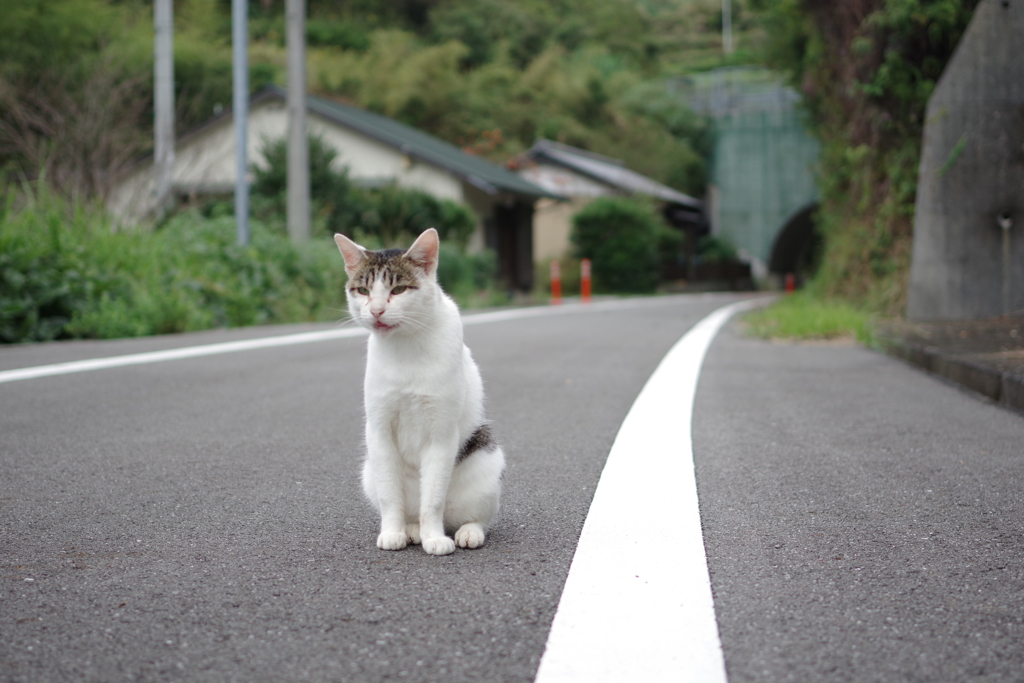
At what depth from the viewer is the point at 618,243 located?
31078 mm

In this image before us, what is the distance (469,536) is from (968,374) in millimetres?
4281

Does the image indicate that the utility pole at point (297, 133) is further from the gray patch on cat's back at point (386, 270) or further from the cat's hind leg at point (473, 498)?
the cat's hind leg at point (473, 498)

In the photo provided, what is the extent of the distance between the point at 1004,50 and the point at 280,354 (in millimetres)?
7640

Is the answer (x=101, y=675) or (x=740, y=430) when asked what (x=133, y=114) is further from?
(x=101, y=675)

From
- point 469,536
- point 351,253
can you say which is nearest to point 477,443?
point 469,536

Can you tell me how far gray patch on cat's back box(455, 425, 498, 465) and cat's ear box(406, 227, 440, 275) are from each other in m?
0.49

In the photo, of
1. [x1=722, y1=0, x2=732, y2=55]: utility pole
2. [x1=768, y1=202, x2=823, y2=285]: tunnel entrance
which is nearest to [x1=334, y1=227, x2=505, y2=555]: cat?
[x1=768, y1=202, x2=823, y2=285]: tunnel entrance

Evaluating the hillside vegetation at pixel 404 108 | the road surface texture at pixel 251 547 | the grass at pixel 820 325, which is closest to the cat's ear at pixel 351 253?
the road surface texture at pixel 251 547

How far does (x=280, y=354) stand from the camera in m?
7.73

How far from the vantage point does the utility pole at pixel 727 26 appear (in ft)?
207

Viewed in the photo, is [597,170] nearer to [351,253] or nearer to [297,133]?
[297,133]

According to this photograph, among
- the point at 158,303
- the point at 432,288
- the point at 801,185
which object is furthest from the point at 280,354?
the point at 801,185

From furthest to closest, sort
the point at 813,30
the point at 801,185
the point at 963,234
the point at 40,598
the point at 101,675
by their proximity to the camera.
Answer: the point at 801,185, the point at 813,30, the point at 963,234, the point at 40,598, the point at 101,675

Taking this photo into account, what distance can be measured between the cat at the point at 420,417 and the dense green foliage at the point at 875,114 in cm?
888
